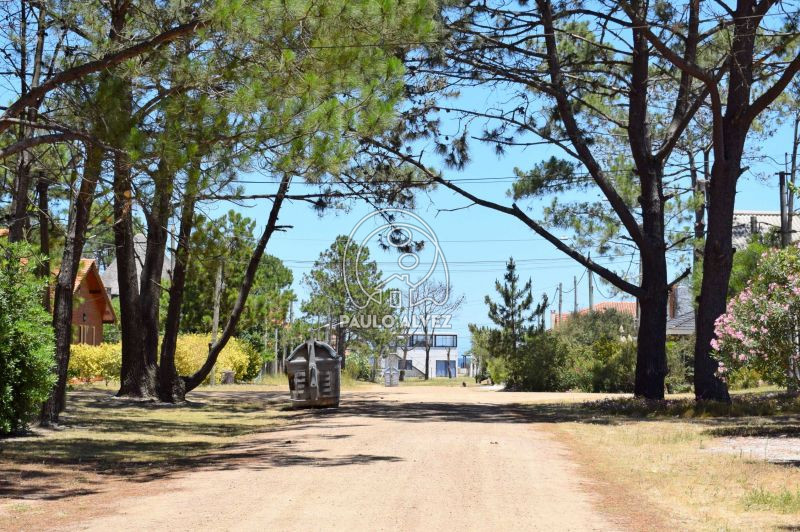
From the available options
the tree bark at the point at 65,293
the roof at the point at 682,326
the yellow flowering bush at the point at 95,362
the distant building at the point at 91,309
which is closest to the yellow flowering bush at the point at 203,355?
the yellow flowering bush at the point at 95,362

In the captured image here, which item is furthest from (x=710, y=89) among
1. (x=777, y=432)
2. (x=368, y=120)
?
(x=368, y=120)

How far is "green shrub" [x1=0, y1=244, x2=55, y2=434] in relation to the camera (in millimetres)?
13742

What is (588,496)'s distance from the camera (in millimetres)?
9562

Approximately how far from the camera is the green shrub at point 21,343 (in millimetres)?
13742

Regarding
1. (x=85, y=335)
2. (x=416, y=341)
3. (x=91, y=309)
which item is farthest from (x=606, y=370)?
(x=416, y=341)

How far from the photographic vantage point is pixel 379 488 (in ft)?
32.1

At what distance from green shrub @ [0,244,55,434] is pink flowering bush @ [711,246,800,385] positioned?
9.92m

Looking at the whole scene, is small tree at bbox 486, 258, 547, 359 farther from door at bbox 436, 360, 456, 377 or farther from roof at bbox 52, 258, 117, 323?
door at bbox 436, 360, 456, 377

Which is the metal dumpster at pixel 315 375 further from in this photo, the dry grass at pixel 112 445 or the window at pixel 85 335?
the window at pixel 85 335

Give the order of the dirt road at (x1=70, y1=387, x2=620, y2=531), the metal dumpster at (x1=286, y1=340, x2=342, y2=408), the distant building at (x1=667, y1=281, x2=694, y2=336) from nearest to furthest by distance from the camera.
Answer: the dirt road at (x1=70, y1=387, x2=620, y2=531), the metal dumpster at (x1=286, y1=340, x2=342, y2=408), the distant building at (x1=667, y1=281, x2=694, y2=336)

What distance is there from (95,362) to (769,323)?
91.9 feet

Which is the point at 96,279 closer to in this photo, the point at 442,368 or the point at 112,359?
the point at 112,359

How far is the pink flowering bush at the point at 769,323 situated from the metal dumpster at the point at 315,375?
1111cm

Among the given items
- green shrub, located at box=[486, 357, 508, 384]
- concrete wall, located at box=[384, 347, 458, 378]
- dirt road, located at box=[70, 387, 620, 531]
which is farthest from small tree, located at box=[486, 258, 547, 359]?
concrete wall, located at box=[384, 347, 458, 378]
